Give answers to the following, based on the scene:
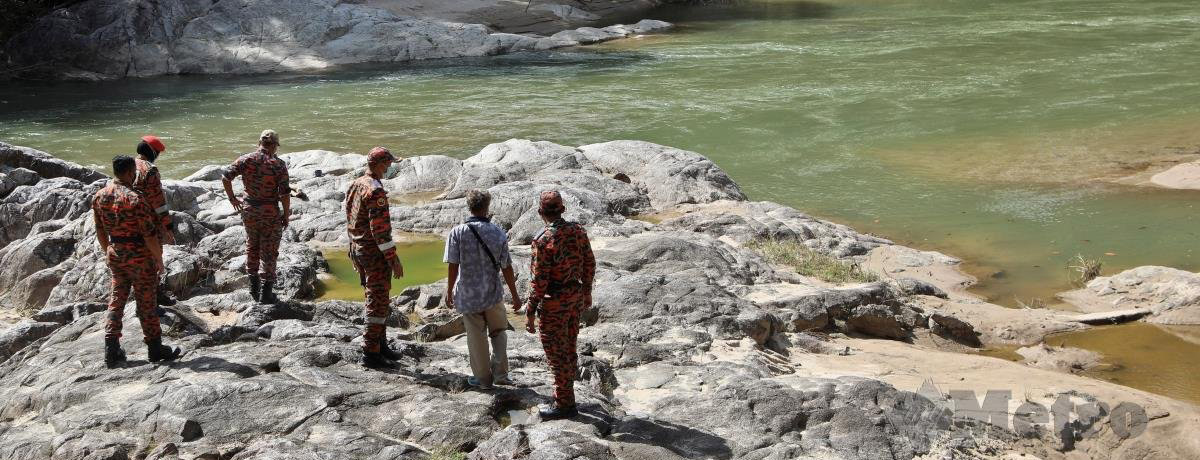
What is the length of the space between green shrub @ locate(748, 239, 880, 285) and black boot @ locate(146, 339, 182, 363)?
6.76m

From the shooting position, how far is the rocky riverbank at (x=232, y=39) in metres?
31.9

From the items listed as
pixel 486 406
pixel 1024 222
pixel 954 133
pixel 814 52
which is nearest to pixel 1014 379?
pixel 486 406

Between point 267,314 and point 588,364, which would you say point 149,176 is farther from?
point 588,364

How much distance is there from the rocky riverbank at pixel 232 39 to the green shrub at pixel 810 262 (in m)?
22.1

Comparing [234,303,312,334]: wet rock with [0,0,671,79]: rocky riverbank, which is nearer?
[234,303,312,334]: wet rock

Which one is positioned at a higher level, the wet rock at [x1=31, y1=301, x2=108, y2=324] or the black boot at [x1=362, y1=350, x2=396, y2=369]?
the black boot at [x1=362, y1=350, x2=396, y2=369]

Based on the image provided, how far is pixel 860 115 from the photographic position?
23.2 meters

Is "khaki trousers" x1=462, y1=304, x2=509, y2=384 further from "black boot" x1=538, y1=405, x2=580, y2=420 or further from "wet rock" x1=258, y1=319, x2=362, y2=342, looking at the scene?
"wet rock" x1=258, y1=319, x2=362, y2=342

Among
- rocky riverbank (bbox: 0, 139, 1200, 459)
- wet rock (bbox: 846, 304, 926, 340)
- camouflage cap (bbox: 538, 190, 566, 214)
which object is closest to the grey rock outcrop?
rocky riverbank (bbox: 0, 139, 1200, 459)

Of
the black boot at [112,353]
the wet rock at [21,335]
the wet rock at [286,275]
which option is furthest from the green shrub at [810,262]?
the wet rock at [21,335]

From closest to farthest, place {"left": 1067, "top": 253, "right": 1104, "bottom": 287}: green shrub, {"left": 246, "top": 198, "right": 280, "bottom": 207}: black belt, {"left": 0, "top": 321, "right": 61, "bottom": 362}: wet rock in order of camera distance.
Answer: {"left": 0, "top": 321, "right": 61, "bottom": 362}: wet rock → {"left": 246, "top": 198, "right": 280, "bottom": 207}: black belt → {"left": 1067, "top": 253, "right": 1104, "bottom": 287}: green shrub

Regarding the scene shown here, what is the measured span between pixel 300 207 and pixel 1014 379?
32.4 ft

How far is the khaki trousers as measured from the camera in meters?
6.89

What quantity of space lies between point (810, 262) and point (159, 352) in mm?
7235
